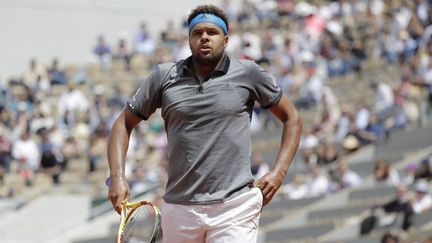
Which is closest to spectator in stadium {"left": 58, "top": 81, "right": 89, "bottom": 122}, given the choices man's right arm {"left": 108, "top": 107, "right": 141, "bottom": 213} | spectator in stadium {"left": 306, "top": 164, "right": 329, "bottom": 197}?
spectator in stadium {"left": 306, "top": 164, "right": 329, "bottom": 197}

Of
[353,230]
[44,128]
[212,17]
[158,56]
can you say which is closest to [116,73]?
[158,56]

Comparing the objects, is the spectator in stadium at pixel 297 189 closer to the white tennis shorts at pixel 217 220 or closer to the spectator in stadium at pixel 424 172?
the spectator in stadium at pixel 424 172

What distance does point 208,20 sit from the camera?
695 cm

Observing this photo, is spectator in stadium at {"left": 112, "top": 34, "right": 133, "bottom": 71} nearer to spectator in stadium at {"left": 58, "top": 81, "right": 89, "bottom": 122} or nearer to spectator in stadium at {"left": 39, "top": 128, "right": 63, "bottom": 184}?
spectator in stadium at {"left": 58, "top": 81, "right": 89, "bottom": 122}

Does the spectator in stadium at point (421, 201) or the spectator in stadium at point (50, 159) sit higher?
the spectator in stadium at point (421, 201)

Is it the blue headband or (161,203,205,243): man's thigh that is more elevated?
the blue headband

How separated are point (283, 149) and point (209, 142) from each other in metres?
0.47

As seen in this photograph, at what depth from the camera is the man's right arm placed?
6891mm

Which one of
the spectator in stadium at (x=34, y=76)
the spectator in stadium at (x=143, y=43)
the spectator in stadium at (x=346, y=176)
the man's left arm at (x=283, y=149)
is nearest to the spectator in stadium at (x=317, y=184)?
the spectator in stadium at (x=346, y=176)

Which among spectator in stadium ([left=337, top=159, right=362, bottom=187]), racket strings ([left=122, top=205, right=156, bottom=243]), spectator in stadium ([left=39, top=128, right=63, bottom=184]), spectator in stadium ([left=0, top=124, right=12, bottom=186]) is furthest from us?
spectator in stadium ([left=39, top=128, right=63, bottom=184])

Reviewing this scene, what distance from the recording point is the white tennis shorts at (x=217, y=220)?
6.90 metres

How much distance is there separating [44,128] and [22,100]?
8.95 feet

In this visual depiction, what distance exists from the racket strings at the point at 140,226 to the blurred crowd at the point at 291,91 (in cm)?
1150

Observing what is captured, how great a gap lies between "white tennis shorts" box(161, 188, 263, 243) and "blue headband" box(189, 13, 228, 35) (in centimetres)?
90
